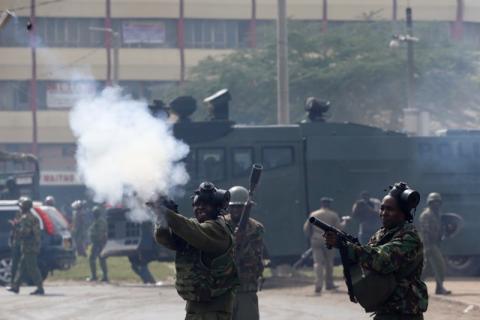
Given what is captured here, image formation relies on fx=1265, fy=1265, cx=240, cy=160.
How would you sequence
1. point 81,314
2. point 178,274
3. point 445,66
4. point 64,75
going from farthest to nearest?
point 64,75 < point 445,66 < point 81,314 < point 178,274

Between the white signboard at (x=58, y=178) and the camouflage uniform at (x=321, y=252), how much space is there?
120ft

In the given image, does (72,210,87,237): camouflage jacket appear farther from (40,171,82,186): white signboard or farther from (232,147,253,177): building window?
(40,171,82,186): white signboard

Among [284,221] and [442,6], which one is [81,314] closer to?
[284,221]

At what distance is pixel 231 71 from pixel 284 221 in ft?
83.5

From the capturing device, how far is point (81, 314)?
18609mm

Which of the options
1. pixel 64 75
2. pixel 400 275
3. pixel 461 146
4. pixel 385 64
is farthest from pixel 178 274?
pixel 64 75

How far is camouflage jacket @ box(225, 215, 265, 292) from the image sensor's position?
41.4 ft

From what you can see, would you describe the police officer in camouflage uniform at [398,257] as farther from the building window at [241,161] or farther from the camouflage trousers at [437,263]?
the building window at [241,161]

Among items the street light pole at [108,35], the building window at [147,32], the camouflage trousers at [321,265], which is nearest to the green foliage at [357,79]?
the street light pole at [108,35]

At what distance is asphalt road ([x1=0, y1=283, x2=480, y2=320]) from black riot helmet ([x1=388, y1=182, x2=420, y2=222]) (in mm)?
9436

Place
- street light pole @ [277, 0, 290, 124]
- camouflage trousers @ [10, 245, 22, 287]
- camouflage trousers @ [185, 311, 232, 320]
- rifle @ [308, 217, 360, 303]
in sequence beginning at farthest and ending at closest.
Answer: street light pole @ [277, 0, 290, 124], camouflage trousers @ [10, 245, 22, 287], camouflage trousers @ [185, 311, 232, 320], rifle @ [308, 217, 360, 303]

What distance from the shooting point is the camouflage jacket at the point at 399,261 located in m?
8.43

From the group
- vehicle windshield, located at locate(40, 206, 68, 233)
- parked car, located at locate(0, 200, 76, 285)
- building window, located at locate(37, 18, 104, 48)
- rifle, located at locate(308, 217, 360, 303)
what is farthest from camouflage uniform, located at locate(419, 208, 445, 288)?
building window, located at locate(37, 18, 104, 48)

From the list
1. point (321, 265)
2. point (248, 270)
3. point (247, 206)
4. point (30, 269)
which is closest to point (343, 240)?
point (248, 270)
